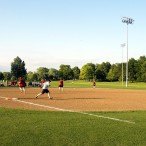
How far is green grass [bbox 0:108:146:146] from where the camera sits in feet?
32.4

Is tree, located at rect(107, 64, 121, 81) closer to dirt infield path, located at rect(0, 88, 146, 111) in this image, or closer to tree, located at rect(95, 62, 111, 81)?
tree, located at rect(95, 62, 111, 81)

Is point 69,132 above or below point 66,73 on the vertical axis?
below

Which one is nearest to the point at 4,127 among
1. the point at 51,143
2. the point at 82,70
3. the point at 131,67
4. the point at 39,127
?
the point at 39,127

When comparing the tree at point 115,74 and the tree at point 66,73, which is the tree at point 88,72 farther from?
the tree at point 115,74

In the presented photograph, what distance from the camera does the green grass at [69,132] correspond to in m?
9.88

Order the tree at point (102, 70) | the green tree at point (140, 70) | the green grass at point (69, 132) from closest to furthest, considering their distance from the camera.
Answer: the green grass at point (69, 132)
the green tree at point (140, 70)
the tree at point (102, 70)

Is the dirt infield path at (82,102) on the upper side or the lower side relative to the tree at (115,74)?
lower

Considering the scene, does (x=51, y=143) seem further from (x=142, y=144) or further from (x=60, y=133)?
(x=142, y=144)

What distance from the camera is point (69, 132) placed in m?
11.3

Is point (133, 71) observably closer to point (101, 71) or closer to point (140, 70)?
point (140, 70)

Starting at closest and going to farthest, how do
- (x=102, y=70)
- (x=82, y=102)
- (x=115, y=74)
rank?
(x=82, y=102), (x=115, y=74), (x=102, y=70)

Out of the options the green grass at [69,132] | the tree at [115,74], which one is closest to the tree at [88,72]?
the tree at [115,74]

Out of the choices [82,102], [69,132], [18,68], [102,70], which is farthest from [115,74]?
[69,132]

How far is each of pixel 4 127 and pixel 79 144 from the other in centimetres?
301
